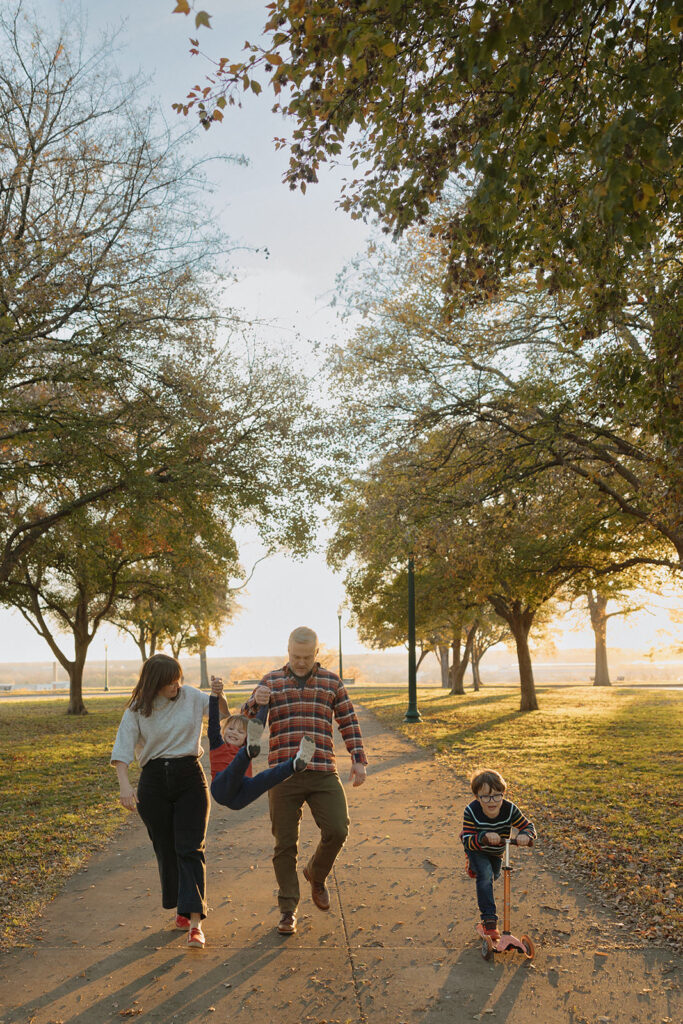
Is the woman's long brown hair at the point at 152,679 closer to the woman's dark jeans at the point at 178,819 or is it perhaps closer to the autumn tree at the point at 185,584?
the woman's dark jeans at the point at 178,819

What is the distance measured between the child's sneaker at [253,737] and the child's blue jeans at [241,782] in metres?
0.07

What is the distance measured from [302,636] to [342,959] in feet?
6.59

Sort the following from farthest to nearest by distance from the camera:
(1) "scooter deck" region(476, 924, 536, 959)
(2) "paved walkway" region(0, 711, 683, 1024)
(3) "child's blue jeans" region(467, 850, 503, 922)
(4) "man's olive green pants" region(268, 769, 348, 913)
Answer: (4) "man's olive green pants" region(268, 769, 348, 913)
(3) "child's blue jeans" region(467, 850, 503, 922)
(1) "scooter deck" region(476, 924, 536, 959)
(2) "paved walkway" region(0, 711, 683, 1024)

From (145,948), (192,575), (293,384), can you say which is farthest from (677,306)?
(192,575)

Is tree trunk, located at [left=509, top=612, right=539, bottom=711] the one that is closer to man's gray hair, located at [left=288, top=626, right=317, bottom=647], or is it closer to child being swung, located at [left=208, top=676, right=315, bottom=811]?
man's gray hair, located at [left=288, top=626, right=317, bottom=647]

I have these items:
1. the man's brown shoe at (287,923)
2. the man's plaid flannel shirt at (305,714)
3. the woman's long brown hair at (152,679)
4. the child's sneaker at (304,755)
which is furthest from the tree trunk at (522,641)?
the child's sneaker at (304,755)

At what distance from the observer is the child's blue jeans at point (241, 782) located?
5430 millimetres

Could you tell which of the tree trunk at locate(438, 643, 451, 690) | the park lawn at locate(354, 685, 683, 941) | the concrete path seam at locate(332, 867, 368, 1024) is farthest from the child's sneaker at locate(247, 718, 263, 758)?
the tree trunk at locate(438, 643, 451, 690)

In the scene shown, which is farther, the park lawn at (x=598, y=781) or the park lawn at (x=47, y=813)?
the park lawn at (x=598, y=781)

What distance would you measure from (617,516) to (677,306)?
30.1 feet

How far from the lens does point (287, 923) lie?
5617 mm

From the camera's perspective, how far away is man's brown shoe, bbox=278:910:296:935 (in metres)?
5.59

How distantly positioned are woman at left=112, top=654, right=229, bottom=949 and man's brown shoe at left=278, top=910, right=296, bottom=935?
0.54 m

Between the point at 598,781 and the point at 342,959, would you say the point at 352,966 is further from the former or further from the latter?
the point at 598,781
